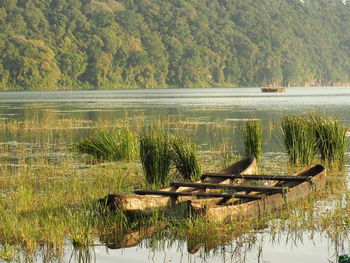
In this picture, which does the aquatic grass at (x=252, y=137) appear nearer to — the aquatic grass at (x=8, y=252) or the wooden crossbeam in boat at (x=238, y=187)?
the wooden crossbeam in boat at (x=238, y=187)

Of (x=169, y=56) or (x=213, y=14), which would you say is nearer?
(x=169, y=56)

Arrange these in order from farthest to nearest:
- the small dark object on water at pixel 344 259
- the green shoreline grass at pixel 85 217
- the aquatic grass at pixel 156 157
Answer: the aquatic grass at pixel 156 157 < the green shoreline grass at pixel 85 217 < the small dark object on water at pixel 344 259

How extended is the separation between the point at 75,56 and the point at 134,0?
4361 centimetres

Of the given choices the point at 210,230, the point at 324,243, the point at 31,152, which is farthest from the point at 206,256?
the point at 31,152

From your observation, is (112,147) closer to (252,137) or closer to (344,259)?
(252,137)

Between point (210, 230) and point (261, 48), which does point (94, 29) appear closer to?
point (261, 48)

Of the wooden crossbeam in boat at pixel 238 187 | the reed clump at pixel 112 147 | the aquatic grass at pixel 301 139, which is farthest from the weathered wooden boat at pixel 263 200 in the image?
the reed clump at pixel 112 147

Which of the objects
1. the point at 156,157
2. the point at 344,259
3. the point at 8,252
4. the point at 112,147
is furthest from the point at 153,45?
the point at 344,259

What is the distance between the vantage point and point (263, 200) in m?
10.9

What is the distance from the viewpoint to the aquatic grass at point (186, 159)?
14297mm

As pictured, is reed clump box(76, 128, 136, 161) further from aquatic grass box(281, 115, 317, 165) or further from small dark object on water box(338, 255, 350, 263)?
small dark object on water box(338, 255, 350, 263)

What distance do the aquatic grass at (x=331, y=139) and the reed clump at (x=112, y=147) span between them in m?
5.35

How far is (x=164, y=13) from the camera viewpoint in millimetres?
172875

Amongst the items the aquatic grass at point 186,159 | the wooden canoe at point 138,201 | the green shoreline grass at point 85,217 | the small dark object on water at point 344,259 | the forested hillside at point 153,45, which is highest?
the forested hillside at point 153,45
